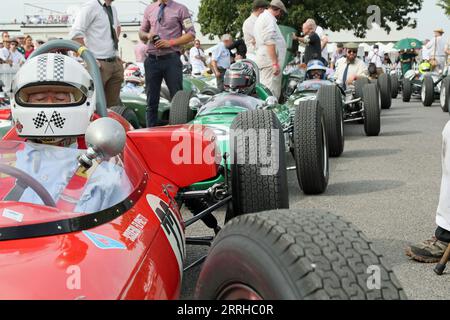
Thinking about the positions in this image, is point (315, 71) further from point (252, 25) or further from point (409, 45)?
point (409, 45)

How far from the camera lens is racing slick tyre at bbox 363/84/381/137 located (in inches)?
351

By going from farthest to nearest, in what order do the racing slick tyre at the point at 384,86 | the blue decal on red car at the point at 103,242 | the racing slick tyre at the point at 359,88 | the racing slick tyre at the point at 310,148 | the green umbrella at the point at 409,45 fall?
the green umbrella at the point at 409,45, the racing slick tyre at the point at 384,86, the racing slick tyre at the point at 359,88, the racing slick tyre at the point at 310,148, the blue decal on red car at the point at 103,242

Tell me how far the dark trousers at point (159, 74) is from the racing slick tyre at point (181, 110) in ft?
2.22

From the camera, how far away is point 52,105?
9.29 feet

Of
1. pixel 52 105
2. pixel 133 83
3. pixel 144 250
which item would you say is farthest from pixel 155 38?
pixel 144 250

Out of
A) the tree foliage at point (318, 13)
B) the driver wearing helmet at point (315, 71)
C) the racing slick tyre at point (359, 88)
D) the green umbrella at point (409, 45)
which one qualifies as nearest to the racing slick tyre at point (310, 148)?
the racing slick tyre at point (359, 88)

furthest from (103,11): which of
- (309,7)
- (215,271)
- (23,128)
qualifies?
(309,7)

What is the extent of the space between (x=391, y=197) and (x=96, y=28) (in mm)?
3732

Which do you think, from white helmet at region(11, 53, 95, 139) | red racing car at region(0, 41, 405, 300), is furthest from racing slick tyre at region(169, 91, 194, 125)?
red racing car at region(0, 41, 405, 300)

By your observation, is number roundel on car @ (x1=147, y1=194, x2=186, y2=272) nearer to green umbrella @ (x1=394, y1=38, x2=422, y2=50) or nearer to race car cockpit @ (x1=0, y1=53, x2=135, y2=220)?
race car cockpit @ (x1=0, y1=53, x2=135, y2=220)

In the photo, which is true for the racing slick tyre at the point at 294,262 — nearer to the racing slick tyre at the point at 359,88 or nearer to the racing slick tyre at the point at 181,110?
the racing slick tyre at the point at 181,110

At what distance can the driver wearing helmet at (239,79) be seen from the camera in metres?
6.92

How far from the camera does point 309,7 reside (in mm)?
33344
